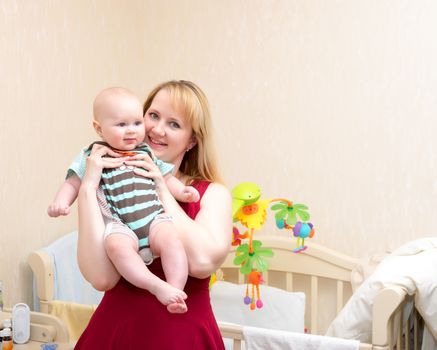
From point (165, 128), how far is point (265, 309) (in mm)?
1283

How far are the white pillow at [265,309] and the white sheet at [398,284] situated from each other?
1.31 feet

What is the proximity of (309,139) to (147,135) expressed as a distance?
1278 mm

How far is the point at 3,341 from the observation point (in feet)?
6.90

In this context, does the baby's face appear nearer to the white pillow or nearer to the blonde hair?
the blonde hair

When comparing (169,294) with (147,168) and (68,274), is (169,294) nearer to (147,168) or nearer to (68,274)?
(147,168)

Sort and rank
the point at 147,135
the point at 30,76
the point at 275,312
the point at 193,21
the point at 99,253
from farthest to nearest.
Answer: the point at 193,21, the point at 275,312, the point at 30,76, the point at 147,135, the point at 99,253

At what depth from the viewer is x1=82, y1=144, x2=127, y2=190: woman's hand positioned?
4.82 ft

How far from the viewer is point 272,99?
9.41 ft

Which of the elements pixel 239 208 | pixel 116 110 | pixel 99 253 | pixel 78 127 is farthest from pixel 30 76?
pixel 99 253

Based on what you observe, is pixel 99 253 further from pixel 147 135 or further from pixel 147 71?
pixel 147 71

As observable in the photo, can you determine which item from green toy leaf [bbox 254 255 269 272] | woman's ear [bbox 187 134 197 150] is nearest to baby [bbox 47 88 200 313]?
woman's ear [bbox 187 134 197 150]

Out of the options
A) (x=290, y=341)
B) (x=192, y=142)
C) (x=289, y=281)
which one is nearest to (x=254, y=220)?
(x=290, y=341)

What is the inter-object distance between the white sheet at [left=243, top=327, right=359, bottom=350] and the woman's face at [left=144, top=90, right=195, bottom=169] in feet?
2.26

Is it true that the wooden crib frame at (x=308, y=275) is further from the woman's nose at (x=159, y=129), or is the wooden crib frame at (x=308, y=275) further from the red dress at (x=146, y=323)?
the woman's nose at (x=159, y=129)
